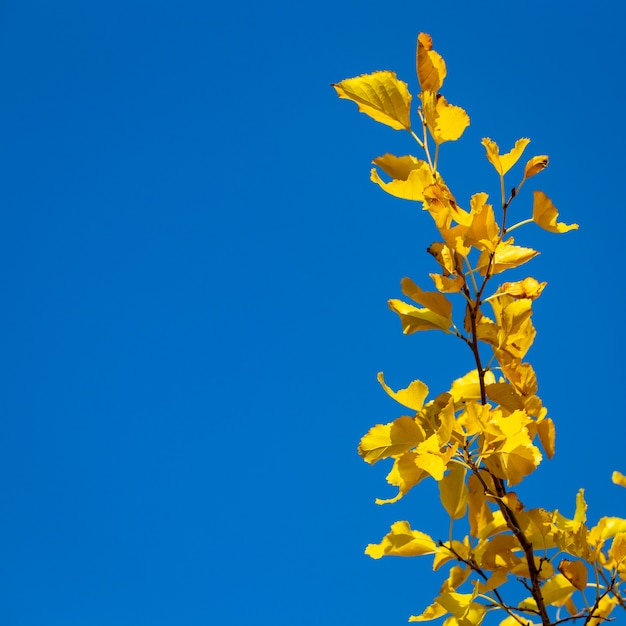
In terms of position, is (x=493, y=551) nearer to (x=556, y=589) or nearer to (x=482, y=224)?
(x=556, y=589)

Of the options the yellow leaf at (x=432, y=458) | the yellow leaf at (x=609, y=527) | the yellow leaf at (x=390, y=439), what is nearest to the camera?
the yellow leaf at (x=432, y=458)

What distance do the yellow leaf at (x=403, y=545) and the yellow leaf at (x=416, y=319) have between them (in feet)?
1.09

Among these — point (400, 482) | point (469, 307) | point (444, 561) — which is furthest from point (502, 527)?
point (469, 307)

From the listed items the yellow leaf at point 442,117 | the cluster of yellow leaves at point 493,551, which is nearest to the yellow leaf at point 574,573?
the cluster of yellow leaves at point 493,551

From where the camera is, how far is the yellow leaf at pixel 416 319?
1058 millimetres

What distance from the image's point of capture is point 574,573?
106 centimetres

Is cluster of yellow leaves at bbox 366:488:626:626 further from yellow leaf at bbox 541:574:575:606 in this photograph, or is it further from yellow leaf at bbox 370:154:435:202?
yellow leaf at bbox 370:154:435:202

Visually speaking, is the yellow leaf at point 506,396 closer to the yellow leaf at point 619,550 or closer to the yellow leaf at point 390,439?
the yellow leaf at point 390,439

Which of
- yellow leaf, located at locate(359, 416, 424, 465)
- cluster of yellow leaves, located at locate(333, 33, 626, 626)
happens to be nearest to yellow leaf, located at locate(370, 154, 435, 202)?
cluster of yellow leaves, located at locate(333, 33, 626, 626)

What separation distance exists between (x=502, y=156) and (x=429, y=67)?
19 centimetres

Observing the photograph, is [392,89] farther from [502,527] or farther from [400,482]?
[502,527]

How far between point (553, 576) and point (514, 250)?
0.55 m

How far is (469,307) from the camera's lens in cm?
104

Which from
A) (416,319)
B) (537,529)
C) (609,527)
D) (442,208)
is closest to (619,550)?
(609,527)
